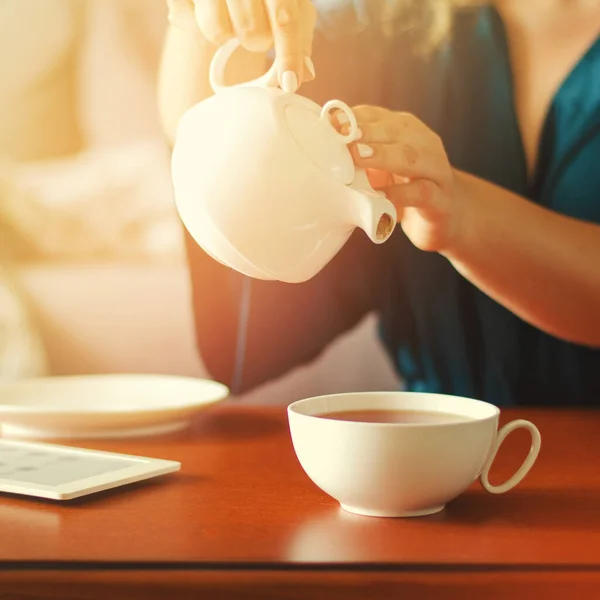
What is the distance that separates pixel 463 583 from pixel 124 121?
87 cm

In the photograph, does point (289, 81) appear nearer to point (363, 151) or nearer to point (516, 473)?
point (363, 151)

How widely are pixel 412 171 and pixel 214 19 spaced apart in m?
0.24

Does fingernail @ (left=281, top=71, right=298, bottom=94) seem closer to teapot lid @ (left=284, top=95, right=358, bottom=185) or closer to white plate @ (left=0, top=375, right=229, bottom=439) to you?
teapot lid @ (left=284, top=95, right=358, bottom=185)

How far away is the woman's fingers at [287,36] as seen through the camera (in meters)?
0.73

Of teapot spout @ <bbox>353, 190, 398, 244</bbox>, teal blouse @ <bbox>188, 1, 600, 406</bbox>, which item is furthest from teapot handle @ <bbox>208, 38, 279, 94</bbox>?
teal blouse @ <bbox>188, 1, 600, 406</bbox>

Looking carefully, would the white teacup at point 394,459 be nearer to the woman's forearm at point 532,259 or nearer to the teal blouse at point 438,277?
the woman's forearm at point 532,259

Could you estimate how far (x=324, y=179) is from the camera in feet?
1.98

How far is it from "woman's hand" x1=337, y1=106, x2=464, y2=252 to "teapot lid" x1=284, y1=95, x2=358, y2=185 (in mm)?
23

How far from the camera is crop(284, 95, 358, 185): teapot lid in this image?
0.61 m

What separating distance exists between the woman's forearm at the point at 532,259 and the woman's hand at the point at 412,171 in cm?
6

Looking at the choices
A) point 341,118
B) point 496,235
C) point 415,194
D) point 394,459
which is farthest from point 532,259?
point 394,459

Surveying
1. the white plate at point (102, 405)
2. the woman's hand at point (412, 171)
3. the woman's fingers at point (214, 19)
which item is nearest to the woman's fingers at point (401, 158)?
the woman's hand at point (412, 171)

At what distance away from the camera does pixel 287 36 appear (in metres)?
0.75

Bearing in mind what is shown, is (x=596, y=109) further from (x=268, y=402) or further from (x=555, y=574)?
(x=555, y=574)
